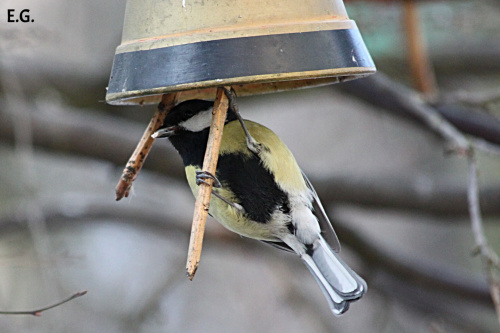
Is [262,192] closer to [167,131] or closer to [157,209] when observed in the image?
[167,131]

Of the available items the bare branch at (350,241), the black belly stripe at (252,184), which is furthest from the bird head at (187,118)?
the bare branch at (350,241)

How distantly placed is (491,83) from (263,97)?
99.9 inches

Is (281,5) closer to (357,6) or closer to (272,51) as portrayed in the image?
(272,51)

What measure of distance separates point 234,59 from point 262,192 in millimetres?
457

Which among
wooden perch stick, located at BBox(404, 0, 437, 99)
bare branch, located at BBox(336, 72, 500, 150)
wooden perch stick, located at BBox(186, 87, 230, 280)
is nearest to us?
wooden perch stick, located at BBox(186, 87, 230, 280)

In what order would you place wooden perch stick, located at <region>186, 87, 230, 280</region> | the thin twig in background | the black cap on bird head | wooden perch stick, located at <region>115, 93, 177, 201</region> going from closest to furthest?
wooden perch stick, located at <region>186, 87, 230, 280</region>, wooden perch stick, located at <region>115, 93, 177, 201</region>, the black cap on bird head, the thin twig in background

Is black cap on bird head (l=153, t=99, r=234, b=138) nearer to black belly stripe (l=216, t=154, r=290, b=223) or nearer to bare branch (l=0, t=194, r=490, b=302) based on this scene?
black belly stripe (l=216, t=154, r=290, b=223)

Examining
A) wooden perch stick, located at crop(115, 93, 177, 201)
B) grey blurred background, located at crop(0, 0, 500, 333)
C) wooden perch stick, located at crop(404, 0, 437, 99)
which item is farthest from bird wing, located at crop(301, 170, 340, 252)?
wooden perch stick, located at crop(404, 0, 437, 99)

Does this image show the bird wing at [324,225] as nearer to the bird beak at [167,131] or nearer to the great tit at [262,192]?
the great tit at [262,192]

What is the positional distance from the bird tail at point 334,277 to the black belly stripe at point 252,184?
0.17 m

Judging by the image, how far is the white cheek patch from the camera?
1694mm

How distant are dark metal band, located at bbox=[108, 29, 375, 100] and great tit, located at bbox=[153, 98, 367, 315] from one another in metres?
0.25

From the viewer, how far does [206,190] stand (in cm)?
135

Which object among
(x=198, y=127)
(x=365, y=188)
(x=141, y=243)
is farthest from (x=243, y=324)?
(x=198, y=127)
